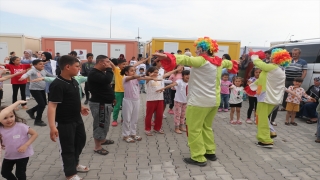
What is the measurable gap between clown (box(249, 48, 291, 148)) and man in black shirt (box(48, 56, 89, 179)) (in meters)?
3.29

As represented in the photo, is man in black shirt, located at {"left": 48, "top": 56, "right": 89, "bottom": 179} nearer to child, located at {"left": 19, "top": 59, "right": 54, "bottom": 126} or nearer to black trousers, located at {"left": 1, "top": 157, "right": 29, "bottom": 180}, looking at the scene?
black trousers, located at {"left": 1, "top": 157, "right": 29, "bottom": 180}

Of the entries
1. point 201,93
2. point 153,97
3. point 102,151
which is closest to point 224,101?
point 153,97

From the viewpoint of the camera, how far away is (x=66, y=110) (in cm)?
→ 308

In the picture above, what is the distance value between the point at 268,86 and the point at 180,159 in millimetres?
2139

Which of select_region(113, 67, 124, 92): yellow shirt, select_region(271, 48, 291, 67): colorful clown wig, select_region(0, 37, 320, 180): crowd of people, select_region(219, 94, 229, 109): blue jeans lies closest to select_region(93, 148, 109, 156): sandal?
select_region(0, 37, 320, 180): crowd of people

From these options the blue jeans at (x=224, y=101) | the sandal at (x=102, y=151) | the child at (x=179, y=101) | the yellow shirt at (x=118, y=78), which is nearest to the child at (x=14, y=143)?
the sandal at (x=102, y=151)

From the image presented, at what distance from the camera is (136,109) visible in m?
4.91

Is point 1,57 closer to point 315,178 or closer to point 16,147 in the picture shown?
point 16,147

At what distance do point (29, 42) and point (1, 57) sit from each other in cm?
199

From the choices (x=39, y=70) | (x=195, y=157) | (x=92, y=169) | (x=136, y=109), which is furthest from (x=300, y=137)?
(x=39, y=70)

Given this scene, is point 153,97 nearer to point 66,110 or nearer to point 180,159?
point 180,159

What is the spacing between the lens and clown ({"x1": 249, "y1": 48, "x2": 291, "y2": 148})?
15.1 feet

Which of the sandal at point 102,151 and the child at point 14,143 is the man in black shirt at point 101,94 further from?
the child at point 14,143

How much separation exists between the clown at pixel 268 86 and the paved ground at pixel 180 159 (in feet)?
1.18
